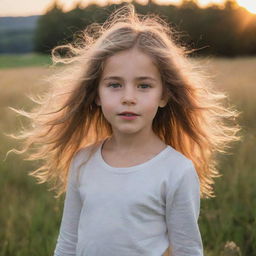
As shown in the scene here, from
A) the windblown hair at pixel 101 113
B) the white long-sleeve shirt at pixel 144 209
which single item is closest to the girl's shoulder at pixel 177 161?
the white long-sleeve shirt at pixel 144 209

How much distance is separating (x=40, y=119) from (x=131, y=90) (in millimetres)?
609

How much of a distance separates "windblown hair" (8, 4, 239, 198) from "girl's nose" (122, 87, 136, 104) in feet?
0.58

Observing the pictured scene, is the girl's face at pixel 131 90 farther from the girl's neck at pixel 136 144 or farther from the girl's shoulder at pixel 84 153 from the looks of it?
the girl's shoulder at pixel 84 153

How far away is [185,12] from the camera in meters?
42.9

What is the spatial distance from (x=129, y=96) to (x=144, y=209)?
1.22ft

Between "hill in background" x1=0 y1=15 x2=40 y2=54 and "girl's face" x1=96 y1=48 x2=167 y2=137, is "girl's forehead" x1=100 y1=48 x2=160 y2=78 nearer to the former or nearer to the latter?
"girl's face" x1=96 y1=48 x2=167 y2=137

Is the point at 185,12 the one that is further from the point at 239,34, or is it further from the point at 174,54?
the point at 174,54

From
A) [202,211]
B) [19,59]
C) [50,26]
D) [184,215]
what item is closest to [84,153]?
[184,215]

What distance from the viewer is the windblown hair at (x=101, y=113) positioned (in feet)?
6.27

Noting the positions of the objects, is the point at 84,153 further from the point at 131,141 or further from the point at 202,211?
the point at 202,211

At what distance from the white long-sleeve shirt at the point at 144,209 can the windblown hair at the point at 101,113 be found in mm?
271

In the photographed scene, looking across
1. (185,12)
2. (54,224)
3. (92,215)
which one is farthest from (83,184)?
(185,12)

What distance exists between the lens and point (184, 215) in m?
1.73

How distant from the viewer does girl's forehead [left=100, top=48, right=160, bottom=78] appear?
5.83 feet
